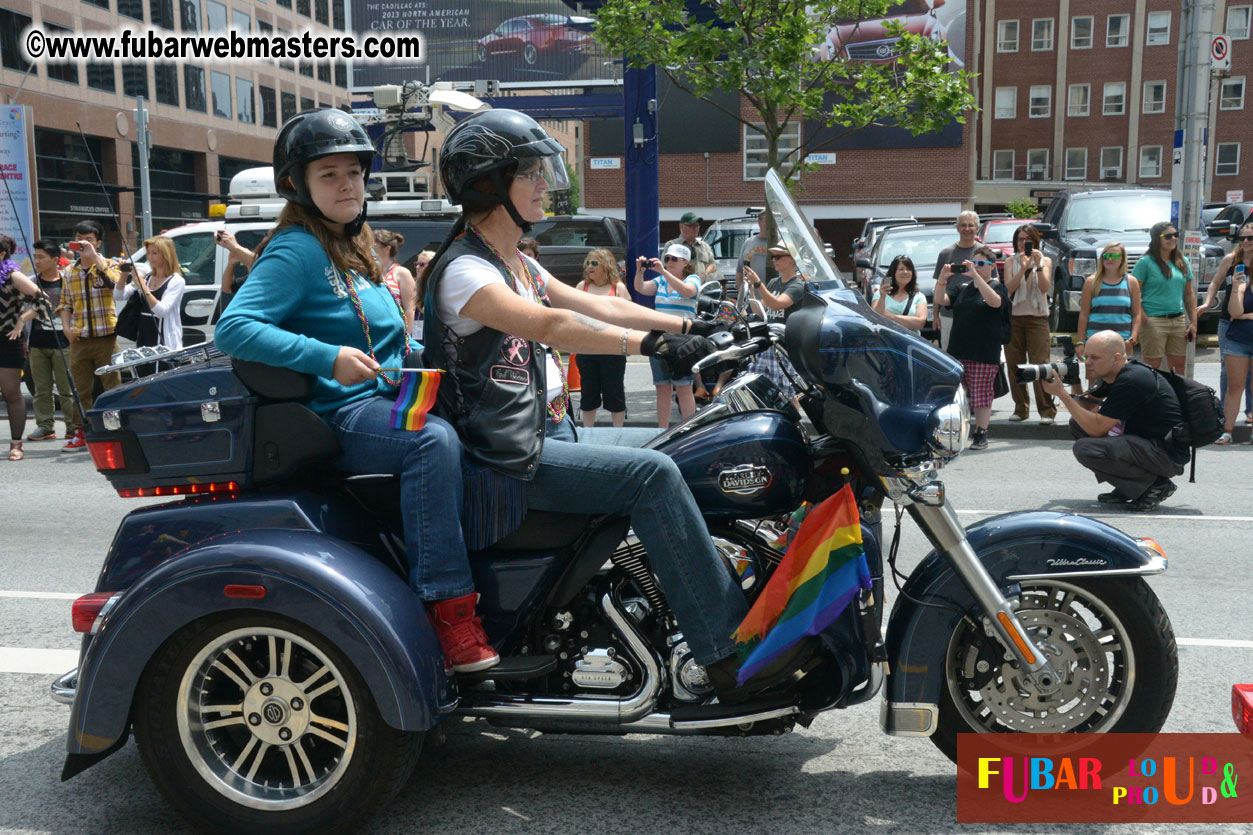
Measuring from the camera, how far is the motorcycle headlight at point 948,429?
316cm

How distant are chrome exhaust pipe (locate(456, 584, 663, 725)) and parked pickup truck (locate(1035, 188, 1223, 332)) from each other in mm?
13555

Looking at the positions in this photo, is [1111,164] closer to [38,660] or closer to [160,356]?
[38,660]

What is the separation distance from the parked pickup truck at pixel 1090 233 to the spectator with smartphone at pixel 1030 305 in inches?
168

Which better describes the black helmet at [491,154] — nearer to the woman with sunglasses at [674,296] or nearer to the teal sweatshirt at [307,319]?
the teal sweatshirt at [307,319]

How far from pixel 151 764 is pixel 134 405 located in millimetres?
1005

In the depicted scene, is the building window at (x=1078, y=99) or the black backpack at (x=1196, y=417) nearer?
the black backpack at (x=1196, y=417)

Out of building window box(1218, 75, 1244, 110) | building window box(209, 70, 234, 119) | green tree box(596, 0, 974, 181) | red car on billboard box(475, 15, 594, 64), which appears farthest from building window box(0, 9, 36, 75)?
building window box(1218, 75, 1244, 110)

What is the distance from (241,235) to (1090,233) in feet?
37.9

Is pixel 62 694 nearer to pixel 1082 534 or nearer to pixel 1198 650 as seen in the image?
pixel 1082 534

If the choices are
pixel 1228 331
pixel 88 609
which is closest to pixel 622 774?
pixel 88 609

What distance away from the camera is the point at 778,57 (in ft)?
39.7

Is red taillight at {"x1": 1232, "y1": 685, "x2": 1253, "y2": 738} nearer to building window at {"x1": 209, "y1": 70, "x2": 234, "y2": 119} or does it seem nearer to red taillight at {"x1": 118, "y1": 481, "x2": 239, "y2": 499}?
red taillight at {"x1": 118, "y1": 481, "x2": 239, "y2": 499}

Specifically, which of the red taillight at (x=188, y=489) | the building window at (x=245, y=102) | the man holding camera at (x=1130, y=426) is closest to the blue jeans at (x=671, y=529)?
the red taillight at (x=188, y=489)

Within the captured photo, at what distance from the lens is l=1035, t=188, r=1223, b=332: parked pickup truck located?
15875mm
